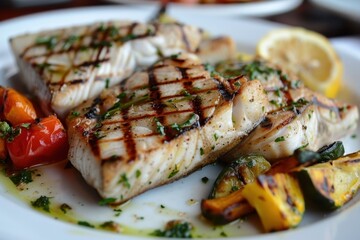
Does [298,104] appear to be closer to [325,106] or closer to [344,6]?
[325,106]

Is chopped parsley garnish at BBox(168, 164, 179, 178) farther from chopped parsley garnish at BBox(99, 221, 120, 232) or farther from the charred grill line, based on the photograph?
chopped parsley garnish at BBox(99, 221, 120, 232)

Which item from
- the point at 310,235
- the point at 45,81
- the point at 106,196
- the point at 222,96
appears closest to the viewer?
the point at 310,235

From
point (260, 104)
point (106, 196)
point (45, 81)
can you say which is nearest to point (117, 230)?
point (106, 196)

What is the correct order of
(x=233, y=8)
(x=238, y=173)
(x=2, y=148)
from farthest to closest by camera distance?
1. (x=233, y=8)
2. (x=2, y=148)
3. (x=238, y=173)

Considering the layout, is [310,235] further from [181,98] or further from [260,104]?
[181,98]

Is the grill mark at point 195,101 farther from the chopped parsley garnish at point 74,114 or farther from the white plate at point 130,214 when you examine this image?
the chopped parsley garnish at point 74,114

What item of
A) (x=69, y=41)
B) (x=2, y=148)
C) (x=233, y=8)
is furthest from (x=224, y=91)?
(x=233, y=8)
